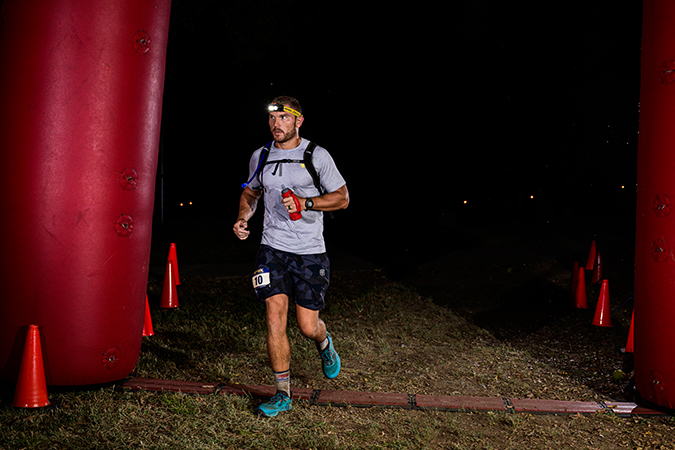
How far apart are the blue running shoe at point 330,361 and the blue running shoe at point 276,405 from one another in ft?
2.31

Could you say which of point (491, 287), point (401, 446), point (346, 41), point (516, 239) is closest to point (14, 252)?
point (401, 446)

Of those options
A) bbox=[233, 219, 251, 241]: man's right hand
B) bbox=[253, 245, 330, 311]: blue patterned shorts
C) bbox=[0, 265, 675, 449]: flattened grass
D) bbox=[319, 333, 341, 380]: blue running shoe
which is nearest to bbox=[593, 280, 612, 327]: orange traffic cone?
bbox=[0, 265, 675, 449]: flattened grass

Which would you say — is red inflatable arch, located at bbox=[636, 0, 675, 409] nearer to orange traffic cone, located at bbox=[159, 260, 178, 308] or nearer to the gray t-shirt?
the gray t-shirt

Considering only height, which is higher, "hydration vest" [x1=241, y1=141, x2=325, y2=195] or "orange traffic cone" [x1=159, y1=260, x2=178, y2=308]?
"hydration vest" [x1=241, y1=141, x2=325, y2=195]

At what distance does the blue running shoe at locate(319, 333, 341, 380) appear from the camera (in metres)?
4.80

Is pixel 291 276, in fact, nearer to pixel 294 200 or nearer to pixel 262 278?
pixel 262 278

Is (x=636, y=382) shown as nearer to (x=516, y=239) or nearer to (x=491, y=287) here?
(x=491, y=287)

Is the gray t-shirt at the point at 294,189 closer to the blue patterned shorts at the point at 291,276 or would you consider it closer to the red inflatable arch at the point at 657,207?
the blue patterned shorts at the point at 291,276

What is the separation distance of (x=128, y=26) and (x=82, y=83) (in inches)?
20.2

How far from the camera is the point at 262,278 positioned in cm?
423

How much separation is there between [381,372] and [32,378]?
277 centimetres

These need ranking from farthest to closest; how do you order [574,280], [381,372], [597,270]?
[597,270], [574,280], [381,372]

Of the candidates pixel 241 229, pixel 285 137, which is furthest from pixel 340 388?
pixel 285 137

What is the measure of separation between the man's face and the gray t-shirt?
0.12m
